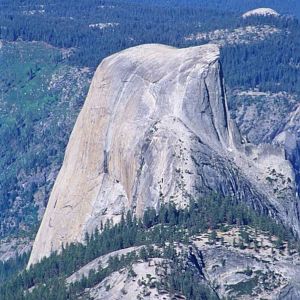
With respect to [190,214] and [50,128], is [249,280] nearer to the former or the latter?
[190,214]

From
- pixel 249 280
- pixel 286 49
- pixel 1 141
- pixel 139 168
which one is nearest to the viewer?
pixel 249 280

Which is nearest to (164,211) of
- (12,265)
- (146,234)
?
(146,234)

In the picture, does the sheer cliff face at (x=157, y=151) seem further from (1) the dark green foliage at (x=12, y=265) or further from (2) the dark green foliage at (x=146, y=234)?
(1) the dark green foliage at (x=12, y=265)

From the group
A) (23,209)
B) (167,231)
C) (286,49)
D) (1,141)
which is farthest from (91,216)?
(286,49)

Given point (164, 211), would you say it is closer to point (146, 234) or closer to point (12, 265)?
point (146, 234)

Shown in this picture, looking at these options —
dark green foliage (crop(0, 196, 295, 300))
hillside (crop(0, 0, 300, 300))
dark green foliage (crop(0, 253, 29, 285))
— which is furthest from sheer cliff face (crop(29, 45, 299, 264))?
dark green foliage (crop(0, 253, 29, 285))

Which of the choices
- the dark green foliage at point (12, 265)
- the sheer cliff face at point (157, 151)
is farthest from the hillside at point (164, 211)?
the dark green foliage at point (12, 265)

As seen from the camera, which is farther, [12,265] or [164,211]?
[12,265]

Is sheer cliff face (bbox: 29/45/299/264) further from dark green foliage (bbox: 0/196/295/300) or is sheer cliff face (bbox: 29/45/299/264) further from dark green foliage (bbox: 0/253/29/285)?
dark green foliage (bbox: 0/253/29/285)

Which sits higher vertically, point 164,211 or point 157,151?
point 157,151
